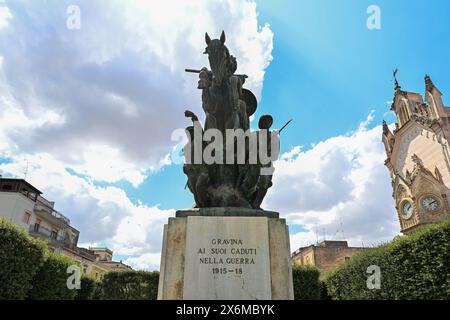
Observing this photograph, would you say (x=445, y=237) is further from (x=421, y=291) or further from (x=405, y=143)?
(x=405, y=143)

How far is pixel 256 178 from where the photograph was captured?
18.8ft

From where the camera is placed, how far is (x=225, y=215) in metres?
4.92

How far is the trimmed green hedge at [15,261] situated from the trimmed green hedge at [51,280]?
2.22 metres

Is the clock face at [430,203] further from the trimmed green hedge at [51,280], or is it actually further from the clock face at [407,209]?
the trimmed green hedge at [51,280]

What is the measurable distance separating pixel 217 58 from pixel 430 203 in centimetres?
4011

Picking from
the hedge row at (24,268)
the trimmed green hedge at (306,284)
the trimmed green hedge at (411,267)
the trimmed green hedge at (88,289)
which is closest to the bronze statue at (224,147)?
the trimmed green hedge at (411,267)

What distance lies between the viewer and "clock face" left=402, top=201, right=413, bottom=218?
39969 millimetres

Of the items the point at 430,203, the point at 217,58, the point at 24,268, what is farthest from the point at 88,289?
the point at 430,203

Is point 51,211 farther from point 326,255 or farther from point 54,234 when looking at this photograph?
point 326,255

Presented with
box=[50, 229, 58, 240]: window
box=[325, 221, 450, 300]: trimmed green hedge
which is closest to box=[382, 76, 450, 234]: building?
box=[325, 221, 450, 300]: trimmed green hedge
